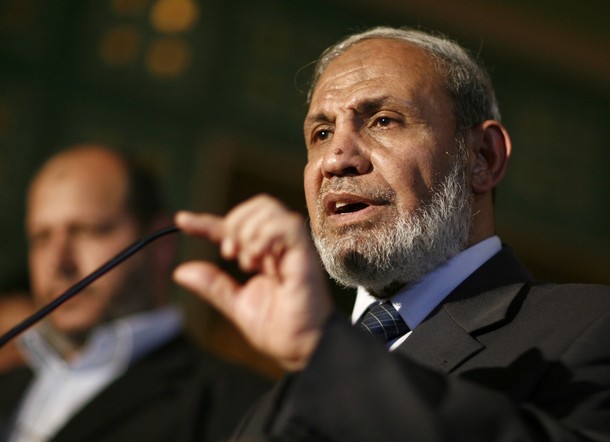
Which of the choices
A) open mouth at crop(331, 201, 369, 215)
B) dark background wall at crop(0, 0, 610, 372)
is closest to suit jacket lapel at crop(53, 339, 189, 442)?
open mouth at crop(331, 201, 369, 215)

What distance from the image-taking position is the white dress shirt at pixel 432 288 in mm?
2268

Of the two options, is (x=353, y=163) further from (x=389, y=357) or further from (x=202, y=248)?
(x=202, y=248)

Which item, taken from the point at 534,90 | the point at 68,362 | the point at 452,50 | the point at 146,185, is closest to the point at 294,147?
the point at 534,90

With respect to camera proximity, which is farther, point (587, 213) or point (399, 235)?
point (587, 213)

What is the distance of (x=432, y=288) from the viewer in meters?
2.30

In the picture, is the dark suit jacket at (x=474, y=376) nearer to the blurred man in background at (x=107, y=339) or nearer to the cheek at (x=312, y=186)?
the cheek at (x=312, y=186)

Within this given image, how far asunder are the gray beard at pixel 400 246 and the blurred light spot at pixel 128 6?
186 inches

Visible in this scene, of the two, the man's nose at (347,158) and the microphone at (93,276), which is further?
the man's nose at (347,158)

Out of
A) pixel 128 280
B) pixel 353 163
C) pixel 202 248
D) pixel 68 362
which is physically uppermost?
pixel 353 163

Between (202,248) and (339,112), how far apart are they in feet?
13.3

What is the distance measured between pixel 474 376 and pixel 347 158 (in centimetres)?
62

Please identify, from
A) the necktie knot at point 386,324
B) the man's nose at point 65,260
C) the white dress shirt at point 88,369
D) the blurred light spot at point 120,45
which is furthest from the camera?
the blurred light spot at point 120,45

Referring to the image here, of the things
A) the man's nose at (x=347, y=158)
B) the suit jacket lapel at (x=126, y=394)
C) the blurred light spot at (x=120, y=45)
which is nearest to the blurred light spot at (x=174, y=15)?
the blurred light spot at (x=120, y=45)

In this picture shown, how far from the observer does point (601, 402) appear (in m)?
1.80
